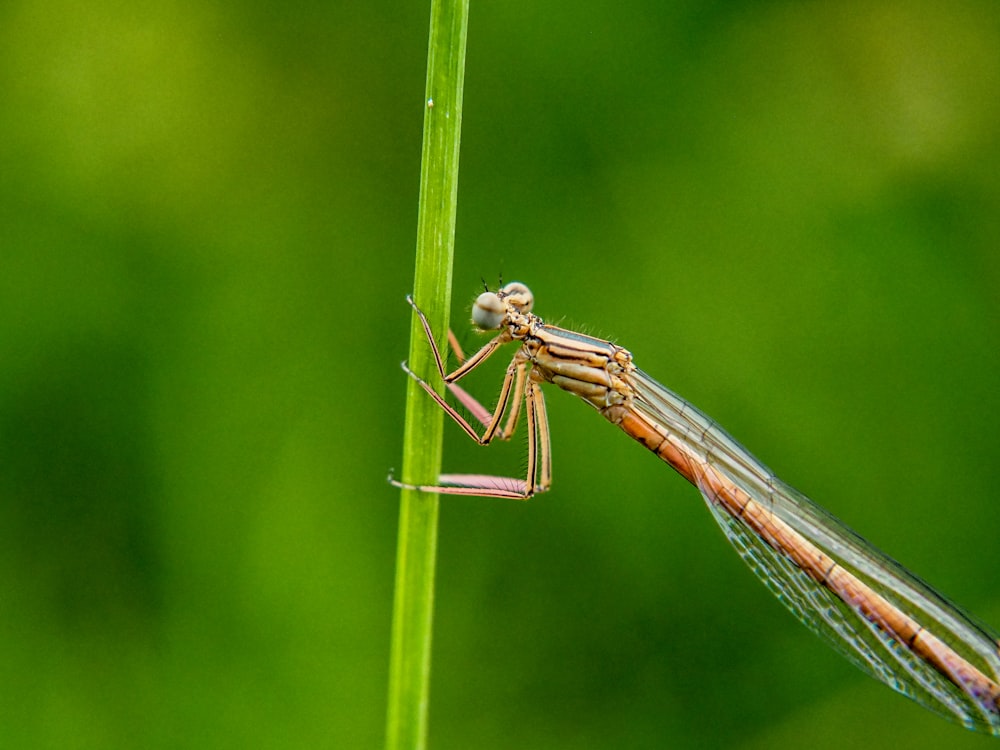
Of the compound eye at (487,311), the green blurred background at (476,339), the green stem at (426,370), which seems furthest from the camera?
the green blurred background at (476,339)

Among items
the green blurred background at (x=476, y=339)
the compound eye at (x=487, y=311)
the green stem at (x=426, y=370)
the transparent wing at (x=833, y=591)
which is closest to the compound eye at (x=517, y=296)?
the compound eye at (x=487, y=311)

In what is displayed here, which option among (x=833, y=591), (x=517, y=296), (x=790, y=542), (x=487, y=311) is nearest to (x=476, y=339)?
(x=517, y=296)

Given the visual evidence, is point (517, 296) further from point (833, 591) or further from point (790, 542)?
point (833, 591)

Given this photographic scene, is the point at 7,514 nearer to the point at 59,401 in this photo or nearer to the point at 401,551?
the point at 59,401

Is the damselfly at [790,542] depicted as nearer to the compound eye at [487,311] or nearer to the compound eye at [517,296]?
the compound eye at [517,296]

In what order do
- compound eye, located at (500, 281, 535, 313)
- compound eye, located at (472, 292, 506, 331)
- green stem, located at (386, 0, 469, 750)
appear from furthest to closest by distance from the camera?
compound eye, located at (500, 281, 535, 313), compound eye, located at (472, 292, 506, 331), green stem, located at (386, 0, 469, 750)

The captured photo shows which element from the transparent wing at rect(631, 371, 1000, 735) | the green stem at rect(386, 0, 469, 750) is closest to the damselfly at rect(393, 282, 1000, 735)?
the transparent wing at rect(631, 371, 1000, 735)

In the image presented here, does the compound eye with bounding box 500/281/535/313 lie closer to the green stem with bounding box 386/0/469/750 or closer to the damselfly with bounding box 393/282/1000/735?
the damselfly with bounding box 393/282/1000/735
